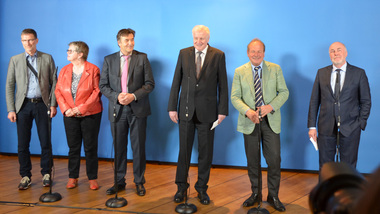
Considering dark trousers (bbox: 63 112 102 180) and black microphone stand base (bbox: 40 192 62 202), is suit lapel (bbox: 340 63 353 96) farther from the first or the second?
black microphone stand base (bbox: 40 192 62 202)

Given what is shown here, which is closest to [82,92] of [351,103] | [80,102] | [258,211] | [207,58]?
[80,102]

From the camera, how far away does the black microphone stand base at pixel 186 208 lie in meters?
3.51

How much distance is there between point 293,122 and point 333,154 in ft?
3.86

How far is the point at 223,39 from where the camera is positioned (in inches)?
200

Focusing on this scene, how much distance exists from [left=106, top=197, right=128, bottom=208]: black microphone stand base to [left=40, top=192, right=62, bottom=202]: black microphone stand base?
53 centimetres

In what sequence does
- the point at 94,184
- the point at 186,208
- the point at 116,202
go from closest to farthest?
the point at 186,208 < the point at 116,202 < the point at 94,184

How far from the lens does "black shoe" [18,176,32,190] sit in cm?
421

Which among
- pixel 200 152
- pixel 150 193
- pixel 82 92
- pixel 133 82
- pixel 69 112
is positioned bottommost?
pixel 150 193

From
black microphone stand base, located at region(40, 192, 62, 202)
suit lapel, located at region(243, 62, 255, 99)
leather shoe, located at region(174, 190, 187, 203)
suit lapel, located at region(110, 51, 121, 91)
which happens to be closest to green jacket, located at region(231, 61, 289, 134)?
suit lapel, located at region(243, 62, 255, 99)

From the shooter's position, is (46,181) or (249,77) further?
(46,181)

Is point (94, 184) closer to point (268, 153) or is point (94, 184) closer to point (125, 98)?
point (125, 98)

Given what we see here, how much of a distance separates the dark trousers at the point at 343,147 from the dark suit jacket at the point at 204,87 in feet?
3.29

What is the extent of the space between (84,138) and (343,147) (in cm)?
263

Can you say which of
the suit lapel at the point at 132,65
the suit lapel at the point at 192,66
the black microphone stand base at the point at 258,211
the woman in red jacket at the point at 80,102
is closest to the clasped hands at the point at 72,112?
the woman in red jacket at the point at 80,102
